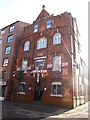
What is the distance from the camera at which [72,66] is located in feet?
55.6

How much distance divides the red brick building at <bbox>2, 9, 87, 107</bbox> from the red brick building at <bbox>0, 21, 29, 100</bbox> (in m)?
0.85

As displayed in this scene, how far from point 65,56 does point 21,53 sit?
9.87 m

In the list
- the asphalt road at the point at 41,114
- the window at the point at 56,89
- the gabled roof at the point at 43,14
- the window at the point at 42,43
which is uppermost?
the gabled roof at the point at 43,14

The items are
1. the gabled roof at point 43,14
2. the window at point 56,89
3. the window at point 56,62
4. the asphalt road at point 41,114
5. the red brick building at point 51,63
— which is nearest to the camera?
the asphalt road at point 41,114

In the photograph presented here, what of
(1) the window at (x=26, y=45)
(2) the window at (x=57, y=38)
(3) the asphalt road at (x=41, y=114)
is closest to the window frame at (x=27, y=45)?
(1) the window at (x=26, y=45)

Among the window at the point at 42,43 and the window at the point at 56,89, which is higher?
the window at the point at 42,43

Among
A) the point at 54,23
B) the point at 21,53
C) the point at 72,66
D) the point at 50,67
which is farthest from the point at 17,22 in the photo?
the point at 72,66

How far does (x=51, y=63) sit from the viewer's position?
18609 millimetres

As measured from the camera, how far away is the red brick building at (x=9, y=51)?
888 inches

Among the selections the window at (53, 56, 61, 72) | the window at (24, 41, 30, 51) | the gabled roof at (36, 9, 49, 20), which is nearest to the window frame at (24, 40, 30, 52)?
the window at (24, 41, 30, 51)

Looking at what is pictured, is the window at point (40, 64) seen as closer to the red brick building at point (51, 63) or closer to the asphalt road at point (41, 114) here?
the red brick building at point (51, 63)

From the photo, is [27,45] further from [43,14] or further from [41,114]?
[41,114]

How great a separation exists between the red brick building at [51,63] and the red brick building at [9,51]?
850mm

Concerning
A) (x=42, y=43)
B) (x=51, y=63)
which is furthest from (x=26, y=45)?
(x=51, y=63)
